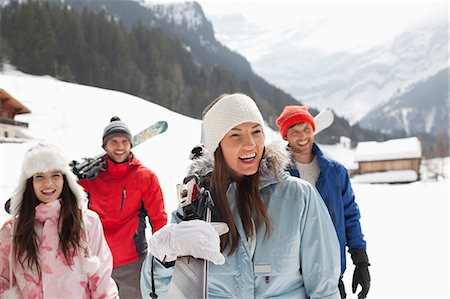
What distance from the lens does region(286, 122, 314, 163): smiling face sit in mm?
3232

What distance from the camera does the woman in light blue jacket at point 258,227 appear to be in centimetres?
161

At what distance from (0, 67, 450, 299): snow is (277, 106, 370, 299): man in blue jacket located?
6.69ft

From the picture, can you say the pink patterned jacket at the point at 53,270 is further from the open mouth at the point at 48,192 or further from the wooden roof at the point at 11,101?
the wooden roof at the point at 11,101

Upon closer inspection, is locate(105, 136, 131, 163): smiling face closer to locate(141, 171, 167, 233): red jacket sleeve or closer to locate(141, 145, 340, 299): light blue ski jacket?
locate(141, 171, 167, 233): red jacket sleeve

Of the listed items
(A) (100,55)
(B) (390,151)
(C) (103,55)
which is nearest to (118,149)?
(B) (390,151)

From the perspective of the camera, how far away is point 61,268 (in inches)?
94.8

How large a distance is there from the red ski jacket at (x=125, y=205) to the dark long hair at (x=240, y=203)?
185 centimetres

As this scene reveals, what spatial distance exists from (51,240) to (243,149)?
1389 mm

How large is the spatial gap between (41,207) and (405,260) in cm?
580

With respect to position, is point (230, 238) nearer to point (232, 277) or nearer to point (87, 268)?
point (232, 277)

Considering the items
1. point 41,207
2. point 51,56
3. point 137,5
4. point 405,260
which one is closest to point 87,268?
point 41,207

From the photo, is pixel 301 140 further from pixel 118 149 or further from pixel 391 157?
pixel 391 157

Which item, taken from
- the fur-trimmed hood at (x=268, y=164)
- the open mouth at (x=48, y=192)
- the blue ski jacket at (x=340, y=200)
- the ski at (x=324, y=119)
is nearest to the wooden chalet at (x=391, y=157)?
the ski at (x=324, y=119)

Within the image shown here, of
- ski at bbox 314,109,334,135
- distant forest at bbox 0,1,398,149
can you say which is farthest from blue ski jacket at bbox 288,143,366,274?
distant forest at bbox 0,1,398,149
